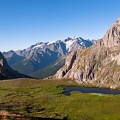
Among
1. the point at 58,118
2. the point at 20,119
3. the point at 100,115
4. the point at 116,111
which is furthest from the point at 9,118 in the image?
the point at 116,111

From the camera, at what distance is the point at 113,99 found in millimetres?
125438

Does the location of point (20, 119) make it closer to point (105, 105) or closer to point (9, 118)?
point (9, 118)

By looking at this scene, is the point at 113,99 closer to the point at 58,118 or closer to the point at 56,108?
the point at 56,108

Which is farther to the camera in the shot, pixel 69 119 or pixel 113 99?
pixel 113 99

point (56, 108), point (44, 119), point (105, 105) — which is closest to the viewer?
point (44, 119)

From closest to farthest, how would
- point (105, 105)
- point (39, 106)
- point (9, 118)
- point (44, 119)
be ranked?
1. point (9, 118)
2. point (44, 119)
3. point (105, 105)
4. point (39, 106)

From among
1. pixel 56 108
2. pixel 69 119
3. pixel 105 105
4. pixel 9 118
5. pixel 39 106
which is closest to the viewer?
pixel 9 118

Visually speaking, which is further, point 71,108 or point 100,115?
point 71,108

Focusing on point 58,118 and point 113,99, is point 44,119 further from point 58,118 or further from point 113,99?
point 113,99

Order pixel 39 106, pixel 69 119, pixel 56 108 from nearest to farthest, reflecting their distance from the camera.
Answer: pixel 69 119
pixel 56 108
pixel 39 106

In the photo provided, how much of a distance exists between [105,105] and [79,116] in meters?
18.2

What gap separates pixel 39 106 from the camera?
13100 centimetres

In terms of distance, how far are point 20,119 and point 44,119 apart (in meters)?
10.6

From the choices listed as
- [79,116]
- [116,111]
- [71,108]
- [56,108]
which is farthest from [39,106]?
[116,111]
